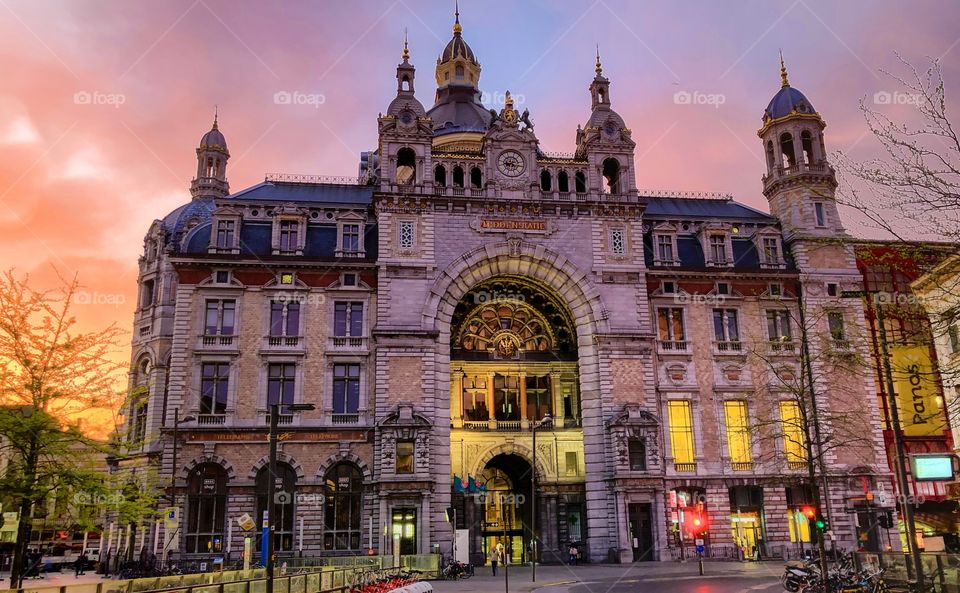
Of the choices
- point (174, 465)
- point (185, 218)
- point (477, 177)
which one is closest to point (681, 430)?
point (477, 177)

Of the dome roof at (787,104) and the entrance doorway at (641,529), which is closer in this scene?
the entrance doorway at (641,529)

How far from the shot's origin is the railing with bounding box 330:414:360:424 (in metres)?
46.5

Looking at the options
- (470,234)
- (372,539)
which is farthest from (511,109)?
(372,539)

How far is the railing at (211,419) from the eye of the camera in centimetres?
4547

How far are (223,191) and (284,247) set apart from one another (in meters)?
22.8

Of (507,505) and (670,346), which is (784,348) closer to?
(670,346)

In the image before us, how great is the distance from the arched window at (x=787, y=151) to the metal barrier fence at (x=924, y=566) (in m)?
35.9

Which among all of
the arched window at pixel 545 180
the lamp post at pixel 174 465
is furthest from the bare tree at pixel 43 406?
the arched window at pixel 545 180

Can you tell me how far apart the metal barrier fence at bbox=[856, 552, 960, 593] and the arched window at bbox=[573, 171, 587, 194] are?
1197 inches

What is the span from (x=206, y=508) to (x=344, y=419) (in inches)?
367

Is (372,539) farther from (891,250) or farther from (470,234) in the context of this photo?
(891,250)

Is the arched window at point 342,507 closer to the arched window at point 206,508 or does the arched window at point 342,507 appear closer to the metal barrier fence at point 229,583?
the arched window at point 206,508

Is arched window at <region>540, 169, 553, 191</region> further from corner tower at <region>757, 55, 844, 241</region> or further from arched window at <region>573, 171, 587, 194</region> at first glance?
corner tower at <region>757, 55, 844, 241</region>

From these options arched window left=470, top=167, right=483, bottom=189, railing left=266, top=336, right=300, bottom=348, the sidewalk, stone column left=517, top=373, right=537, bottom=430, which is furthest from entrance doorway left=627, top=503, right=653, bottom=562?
arched window left=470, top=167, right=483, bottom=189
